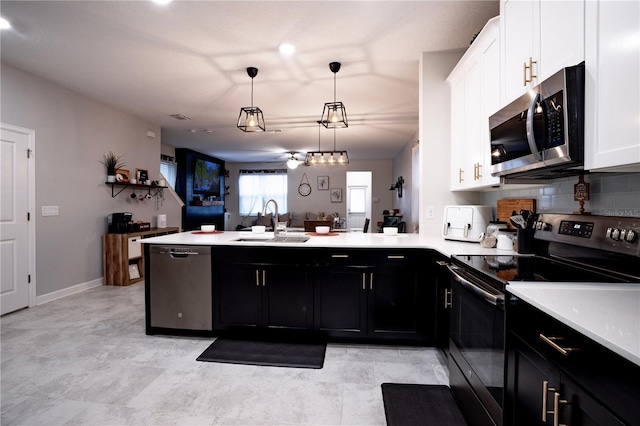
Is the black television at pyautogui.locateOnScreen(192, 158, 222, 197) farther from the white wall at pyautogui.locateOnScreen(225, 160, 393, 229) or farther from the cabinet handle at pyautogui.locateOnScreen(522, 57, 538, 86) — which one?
the cabinet handle at pyautogui.locateOnScreen(522, 57, 538, 86)

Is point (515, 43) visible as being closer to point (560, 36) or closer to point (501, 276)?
point (560, 36)

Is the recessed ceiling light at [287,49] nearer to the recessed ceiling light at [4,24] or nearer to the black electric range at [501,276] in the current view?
the recessed ceiling light at [4,24]

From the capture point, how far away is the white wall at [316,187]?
998 centimetres

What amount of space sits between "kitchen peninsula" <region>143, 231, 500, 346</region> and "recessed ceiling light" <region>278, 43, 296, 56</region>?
5.96ft

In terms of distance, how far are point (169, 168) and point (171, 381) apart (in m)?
6.86

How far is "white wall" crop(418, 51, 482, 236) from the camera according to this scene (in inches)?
121

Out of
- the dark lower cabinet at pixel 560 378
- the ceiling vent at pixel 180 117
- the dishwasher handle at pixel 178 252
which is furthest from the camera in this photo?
the ceiling vent at pixel 180 117

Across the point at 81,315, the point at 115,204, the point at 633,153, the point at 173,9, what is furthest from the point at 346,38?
the point at 115,204

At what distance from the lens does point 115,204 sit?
4.89 meters

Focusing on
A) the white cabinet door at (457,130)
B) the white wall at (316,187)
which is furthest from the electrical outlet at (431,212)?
the white wall at (316,187)

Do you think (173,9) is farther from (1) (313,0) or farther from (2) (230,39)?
(1) (313,0)

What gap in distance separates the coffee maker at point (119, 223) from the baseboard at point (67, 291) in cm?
72

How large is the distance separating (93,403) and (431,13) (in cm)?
353

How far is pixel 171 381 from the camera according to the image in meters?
2.10
